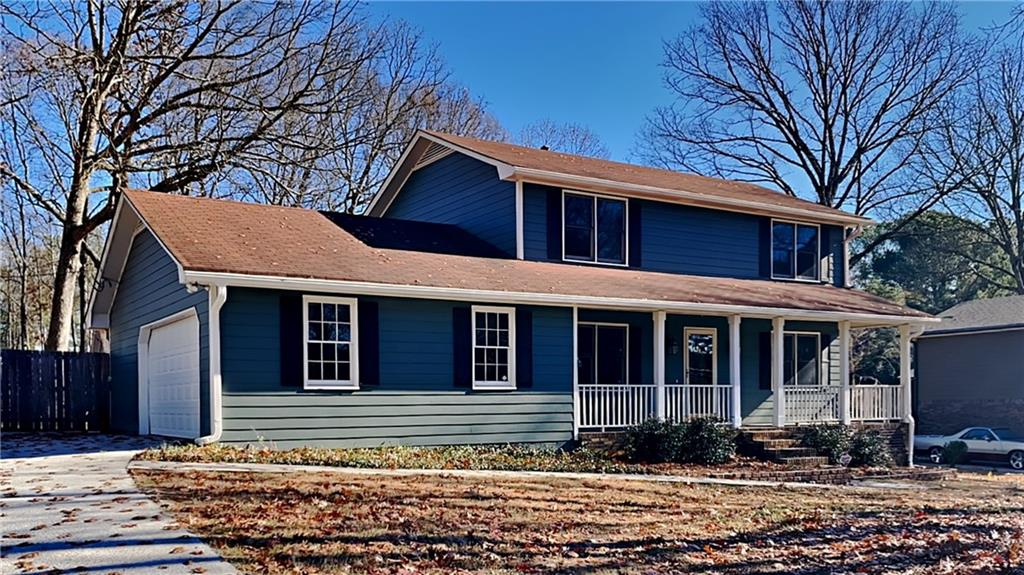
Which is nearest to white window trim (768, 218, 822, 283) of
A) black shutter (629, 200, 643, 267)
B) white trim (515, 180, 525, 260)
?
black shutter (629, 200, 643, 267)

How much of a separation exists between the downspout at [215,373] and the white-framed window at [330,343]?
51.1 inches

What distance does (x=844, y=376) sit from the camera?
1825 centimetres

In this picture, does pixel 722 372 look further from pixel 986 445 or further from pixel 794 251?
pixel 986 445

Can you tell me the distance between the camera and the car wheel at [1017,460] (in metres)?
21.5

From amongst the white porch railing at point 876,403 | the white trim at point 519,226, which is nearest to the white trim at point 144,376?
the white trim at point 519,226

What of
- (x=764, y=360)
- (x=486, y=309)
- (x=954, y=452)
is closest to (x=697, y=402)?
(x=764, y=360)

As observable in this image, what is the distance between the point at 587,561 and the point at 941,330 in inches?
974

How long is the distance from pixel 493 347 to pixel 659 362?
11.4ft

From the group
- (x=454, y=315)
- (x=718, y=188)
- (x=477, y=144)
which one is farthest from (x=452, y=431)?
(x=718, y=188)

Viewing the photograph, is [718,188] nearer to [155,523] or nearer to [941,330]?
[941,330]

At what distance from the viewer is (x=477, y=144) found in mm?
17906

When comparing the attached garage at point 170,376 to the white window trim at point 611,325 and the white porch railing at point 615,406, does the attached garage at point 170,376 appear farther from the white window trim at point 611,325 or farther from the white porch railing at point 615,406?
the white window trim at point 611,325

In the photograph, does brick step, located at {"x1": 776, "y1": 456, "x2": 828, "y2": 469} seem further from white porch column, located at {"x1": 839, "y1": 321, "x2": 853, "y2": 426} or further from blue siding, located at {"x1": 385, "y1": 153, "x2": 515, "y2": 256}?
blue siding, located at {"x1": 385, "y1": 153, "x2": 515, "y2": 256}

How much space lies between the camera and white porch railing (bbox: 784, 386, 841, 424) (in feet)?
58.1
